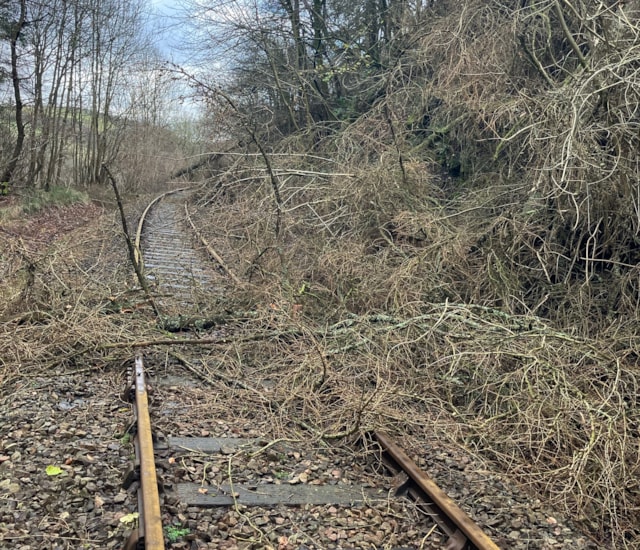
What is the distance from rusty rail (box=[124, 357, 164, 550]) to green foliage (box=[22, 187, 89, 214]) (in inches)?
578

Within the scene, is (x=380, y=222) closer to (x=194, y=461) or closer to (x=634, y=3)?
(x=634, y=3)

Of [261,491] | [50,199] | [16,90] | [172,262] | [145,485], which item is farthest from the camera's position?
[50,199]

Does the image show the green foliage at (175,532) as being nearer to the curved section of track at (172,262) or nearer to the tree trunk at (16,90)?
the curved section of track at (172,262)

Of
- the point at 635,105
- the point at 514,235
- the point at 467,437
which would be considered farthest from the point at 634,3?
the point at 467,437

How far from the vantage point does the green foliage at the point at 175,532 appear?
3.28 m

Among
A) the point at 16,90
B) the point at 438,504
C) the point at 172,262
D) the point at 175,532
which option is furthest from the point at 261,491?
the point at 16,90

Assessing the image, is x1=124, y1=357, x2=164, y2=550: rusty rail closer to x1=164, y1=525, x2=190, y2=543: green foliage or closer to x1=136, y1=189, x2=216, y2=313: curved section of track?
x1=164, y1=525, x2=190, y2=543: green foliage

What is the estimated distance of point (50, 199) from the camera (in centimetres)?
1936

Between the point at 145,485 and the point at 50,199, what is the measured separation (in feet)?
60.0

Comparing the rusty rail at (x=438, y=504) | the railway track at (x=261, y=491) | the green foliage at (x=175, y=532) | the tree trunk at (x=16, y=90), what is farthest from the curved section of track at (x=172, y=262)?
the green foliage at (x=175, y=532)

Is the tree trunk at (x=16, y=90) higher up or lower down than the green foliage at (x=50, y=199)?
higher up

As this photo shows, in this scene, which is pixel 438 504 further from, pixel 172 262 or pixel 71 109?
pixel 71 109

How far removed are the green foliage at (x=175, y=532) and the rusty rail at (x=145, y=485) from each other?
142mm

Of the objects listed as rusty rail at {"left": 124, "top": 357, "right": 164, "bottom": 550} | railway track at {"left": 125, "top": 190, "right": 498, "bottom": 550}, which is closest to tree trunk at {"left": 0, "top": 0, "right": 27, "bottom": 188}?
railway track at {"left": 125, "top": 190, "right": 498, "bottom": 550}
